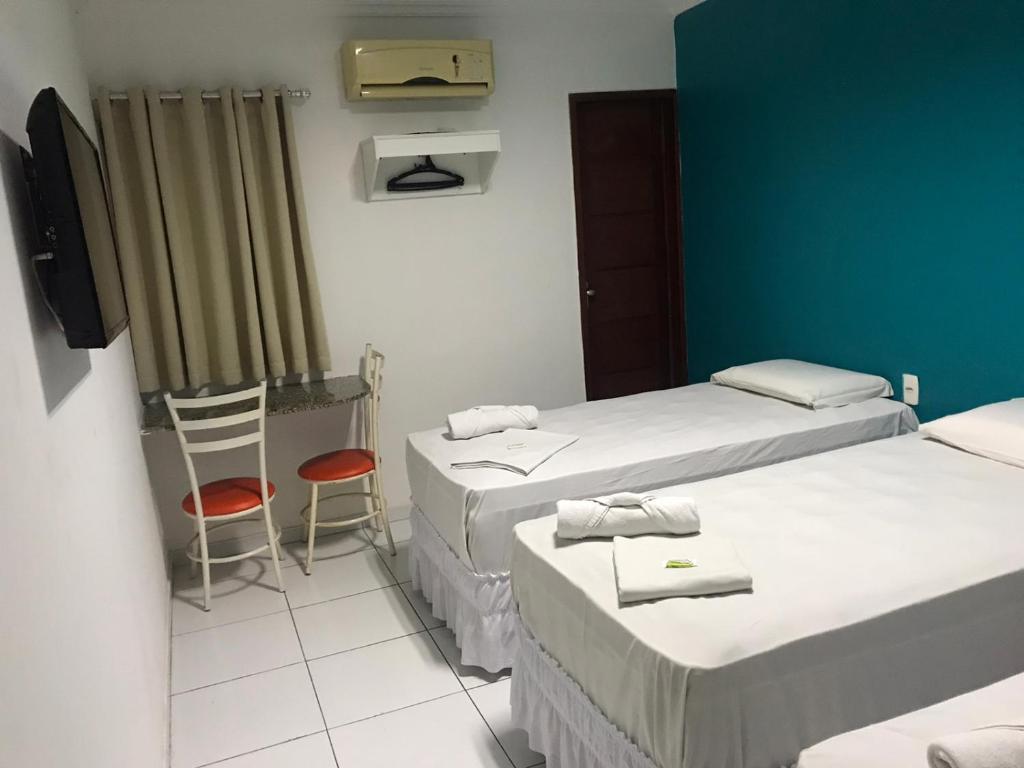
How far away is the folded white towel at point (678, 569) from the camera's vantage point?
200 cm

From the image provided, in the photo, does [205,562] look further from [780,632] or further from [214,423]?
[780,632]

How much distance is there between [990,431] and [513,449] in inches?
65.9

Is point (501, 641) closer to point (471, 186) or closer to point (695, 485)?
point (695, 485)

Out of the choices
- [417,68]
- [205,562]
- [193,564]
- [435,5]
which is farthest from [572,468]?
[435,5]

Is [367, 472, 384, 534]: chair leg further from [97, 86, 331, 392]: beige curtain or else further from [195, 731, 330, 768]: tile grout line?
[195, 731, 330, 768]: tile grout line

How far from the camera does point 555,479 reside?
9.95ft

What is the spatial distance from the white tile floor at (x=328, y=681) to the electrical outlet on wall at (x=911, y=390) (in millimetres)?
2106

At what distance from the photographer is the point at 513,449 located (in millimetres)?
3277

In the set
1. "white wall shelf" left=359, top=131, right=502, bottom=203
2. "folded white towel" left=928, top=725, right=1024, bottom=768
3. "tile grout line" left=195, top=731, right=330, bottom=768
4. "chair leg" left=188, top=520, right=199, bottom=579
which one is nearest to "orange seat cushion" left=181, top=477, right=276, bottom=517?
"chair leg" left=188, top=520, right=199, bottom=579

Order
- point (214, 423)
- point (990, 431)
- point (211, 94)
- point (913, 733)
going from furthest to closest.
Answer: point (211, 94) → point (214, 423) → point (990, 431) → point (913, 733)

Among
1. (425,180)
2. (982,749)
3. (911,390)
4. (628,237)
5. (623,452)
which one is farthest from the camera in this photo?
(628,237)

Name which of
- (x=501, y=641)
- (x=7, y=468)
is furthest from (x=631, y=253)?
(x=7, y=468)

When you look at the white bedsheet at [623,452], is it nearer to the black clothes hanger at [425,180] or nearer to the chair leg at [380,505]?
the chair leg at [380,505]

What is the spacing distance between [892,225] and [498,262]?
205cm
